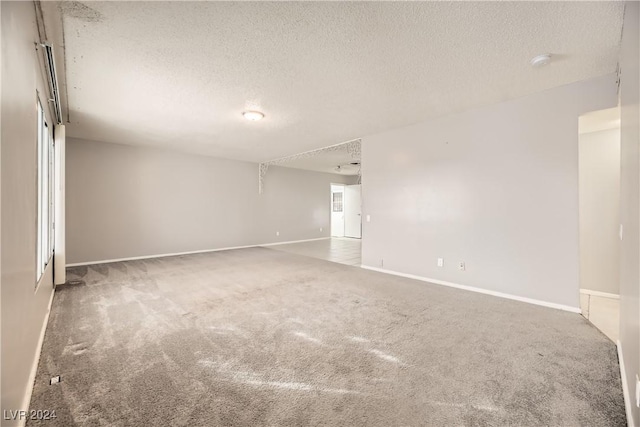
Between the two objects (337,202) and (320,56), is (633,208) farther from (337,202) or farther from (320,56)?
(337,202)

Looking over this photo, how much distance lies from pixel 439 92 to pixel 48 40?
12.2 feet

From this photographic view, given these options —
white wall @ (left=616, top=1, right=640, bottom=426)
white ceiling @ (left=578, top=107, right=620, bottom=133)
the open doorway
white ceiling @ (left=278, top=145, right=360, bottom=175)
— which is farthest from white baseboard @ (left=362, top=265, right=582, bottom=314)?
white ceiling @ (left=278, top=145, right=360, bottom=175)

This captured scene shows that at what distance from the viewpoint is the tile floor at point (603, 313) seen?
247 cm

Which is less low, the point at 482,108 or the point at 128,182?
the point at 482,108

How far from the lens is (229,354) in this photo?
2.03 m

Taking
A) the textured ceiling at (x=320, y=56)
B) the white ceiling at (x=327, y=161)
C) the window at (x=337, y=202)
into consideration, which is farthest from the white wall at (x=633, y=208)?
the window at (x=337, y=202)

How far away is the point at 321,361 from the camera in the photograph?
6.34ft

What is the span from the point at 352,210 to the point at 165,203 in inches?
250

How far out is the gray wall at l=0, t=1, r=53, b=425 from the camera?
46.2 inches

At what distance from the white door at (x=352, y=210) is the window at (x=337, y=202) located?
27 cm

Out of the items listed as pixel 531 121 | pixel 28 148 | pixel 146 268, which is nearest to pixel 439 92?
pixel 531 121

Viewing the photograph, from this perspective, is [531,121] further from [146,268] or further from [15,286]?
[146,268]

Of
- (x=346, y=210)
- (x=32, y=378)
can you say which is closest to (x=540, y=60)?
(x=32, y=378)

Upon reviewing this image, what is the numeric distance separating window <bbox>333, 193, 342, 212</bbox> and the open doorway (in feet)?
24.8
